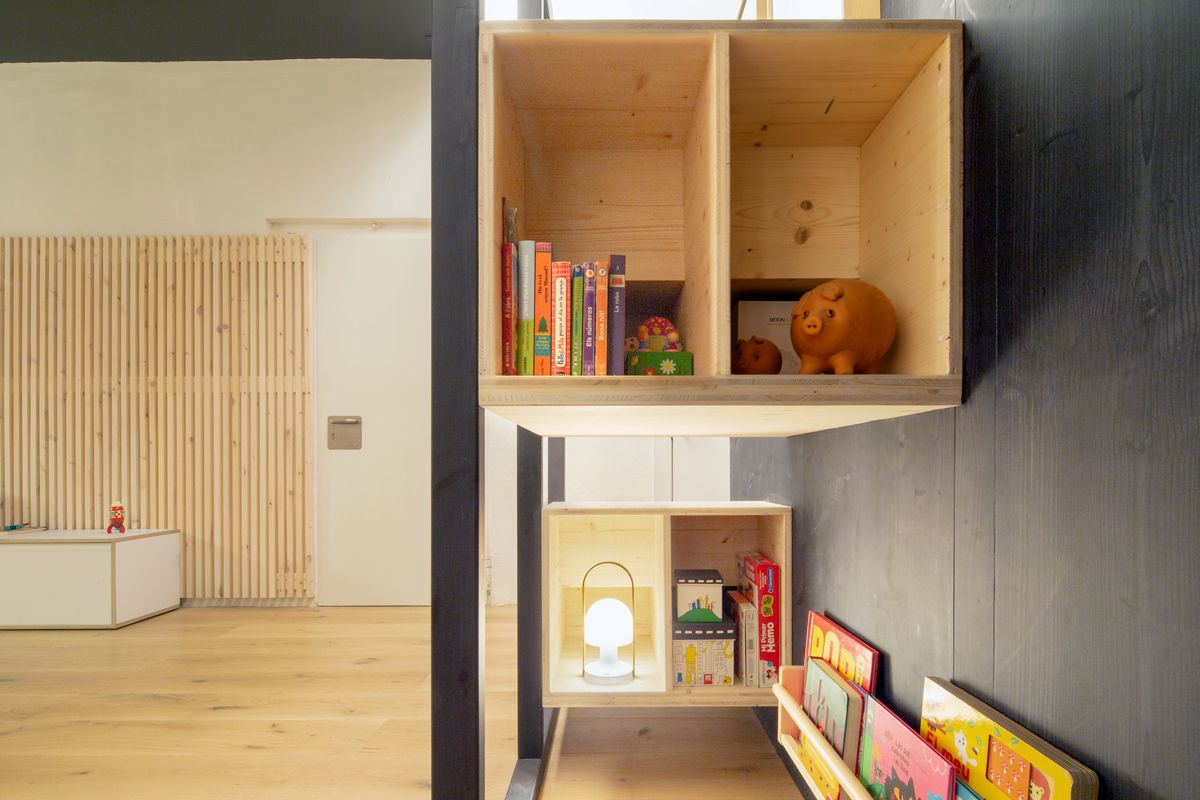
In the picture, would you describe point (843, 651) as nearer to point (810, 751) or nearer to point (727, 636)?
point (810, 751)

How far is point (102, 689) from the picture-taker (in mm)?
2906

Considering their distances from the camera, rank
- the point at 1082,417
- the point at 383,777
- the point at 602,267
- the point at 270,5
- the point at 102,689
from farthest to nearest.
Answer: the point at 270,5, the point at 102,689, the point at 383,777, the point at 602,267, the point at 1082,417

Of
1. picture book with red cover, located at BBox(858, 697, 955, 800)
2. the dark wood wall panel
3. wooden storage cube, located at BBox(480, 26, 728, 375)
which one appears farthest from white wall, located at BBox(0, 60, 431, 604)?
the dark wood wall panel

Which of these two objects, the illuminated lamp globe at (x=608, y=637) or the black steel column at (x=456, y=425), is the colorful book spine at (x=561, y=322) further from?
the illuminated lamp globe at (x=608, y=637)

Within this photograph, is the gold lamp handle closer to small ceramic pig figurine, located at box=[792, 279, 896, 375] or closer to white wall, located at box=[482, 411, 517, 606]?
small ceramic pig figurine, located at box=[792, 279, 896, 375]

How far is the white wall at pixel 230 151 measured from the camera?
4379 mm

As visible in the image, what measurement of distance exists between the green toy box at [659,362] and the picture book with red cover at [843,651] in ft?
→ 2.28

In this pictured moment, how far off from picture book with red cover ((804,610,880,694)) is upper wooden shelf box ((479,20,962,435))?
0.48 m

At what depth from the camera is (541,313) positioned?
1.22 metres

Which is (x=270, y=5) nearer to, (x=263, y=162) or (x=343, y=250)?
(x=263, y=162)

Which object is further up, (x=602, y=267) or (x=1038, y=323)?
(x=602, y=267)

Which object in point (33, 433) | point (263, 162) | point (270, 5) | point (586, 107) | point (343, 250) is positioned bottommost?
point (33, 433)

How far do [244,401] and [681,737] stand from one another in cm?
332

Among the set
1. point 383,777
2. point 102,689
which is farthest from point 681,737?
point 102,689
